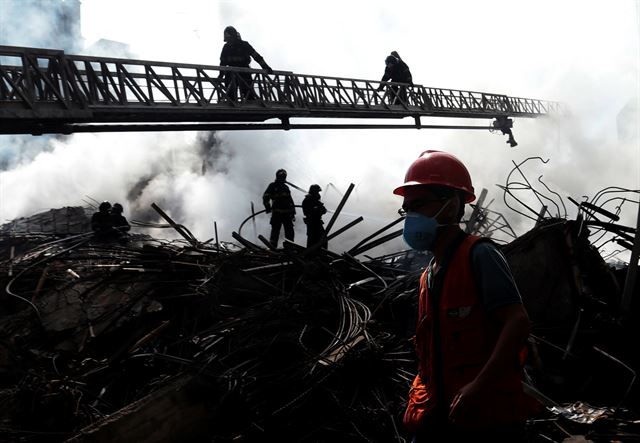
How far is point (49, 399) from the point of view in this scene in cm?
421

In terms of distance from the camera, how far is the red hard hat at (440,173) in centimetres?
227

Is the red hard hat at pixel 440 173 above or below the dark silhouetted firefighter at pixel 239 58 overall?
below

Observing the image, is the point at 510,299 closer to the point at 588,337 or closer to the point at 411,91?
the point at 588,337

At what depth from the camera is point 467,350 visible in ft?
6.56

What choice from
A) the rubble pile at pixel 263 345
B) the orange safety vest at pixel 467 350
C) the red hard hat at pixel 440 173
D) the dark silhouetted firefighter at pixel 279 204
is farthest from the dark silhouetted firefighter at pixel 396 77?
the orange safety vest at pixel 467 350

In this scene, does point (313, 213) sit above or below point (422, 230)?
above

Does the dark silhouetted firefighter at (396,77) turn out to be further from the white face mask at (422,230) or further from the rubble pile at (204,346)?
the white face mask at (422,230)

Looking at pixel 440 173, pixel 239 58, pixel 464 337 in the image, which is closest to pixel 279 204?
pixel 239 58

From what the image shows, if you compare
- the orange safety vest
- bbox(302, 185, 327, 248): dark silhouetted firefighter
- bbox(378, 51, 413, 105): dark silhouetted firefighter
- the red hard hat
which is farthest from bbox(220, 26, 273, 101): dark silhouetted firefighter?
the orange safety vest

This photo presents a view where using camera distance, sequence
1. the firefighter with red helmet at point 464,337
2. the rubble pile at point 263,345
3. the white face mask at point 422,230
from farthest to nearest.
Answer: the rubble pile at point 263,345
the white face mask at point 422,230
the firefighter with red helmet at point 464,337

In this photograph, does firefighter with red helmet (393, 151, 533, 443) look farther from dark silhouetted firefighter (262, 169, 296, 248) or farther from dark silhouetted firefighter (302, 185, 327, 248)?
dark silhouetted firefighter (262, 169, 296, 248)

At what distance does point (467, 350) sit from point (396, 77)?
1309 cm

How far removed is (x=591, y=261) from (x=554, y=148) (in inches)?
929

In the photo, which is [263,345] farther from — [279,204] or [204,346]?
[279,204]
